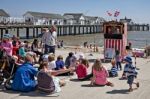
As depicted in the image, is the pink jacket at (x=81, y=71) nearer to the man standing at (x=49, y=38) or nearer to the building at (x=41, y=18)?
the man standing at (x=49, y=38)

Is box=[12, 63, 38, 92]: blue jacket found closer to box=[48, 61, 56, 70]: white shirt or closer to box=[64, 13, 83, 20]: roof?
box=[48, 61, 56, 70]: white shirt

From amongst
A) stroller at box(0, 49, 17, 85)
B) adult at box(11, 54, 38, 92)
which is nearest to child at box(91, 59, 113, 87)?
adult at box(11, 54, 38, 92)

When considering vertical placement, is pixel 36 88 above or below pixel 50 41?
below

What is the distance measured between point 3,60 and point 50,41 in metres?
3.75

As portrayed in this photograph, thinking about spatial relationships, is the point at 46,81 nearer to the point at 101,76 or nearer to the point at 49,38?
the point at 101,76

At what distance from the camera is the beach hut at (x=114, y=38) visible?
14812 mm

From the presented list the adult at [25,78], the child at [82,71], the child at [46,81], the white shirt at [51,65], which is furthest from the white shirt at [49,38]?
the child at [46,81]

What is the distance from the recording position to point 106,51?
14883 mm

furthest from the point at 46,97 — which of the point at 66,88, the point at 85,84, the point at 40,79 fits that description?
the point at 85,84

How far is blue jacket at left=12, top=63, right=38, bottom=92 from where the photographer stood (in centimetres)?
828

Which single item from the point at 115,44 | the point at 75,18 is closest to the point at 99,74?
the point at 115,44

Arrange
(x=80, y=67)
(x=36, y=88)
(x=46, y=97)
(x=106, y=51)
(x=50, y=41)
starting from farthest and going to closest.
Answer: (x=106, y=51)
(x=50, y=41)
(x=80, y=67)
(x=36, y=88)
(x=46, y=97)

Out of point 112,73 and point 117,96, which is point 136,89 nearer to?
point 117,96

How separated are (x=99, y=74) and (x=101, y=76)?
3.6 inches
